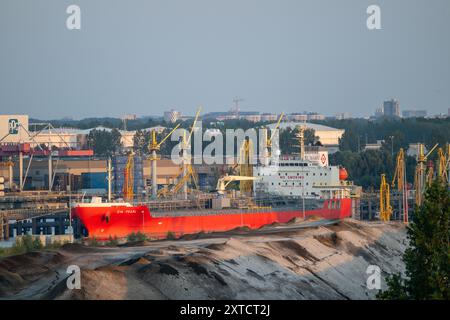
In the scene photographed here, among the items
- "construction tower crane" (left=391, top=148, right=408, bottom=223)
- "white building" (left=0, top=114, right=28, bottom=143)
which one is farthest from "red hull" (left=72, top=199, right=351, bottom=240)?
"white building" (left=0, top=114, right=28, bottom=143)

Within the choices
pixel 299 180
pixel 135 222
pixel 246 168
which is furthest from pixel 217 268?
pixel 246 168

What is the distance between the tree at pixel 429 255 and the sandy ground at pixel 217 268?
20.4ft

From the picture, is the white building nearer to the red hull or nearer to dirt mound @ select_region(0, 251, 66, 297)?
the red hull

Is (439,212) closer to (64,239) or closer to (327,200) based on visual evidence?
(64,239)

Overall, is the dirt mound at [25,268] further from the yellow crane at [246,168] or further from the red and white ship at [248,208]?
the yellow crane at [246,168]

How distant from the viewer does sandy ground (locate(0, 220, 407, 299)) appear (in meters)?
44.3

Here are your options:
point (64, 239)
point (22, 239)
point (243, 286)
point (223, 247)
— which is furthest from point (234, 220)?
point (243, 286)

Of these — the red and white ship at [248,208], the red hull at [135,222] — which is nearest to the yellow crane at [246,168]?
the red and white ship at [248,208]

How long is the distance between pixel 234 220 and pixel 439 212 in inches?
1936

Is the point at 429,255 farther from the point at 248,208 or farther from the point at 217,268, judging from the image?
the point at 248,208

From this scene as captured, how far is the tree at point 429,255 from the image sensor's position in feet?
133

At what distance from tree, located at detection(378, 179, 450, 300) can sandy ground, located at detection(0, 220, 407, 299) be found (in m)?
6.22

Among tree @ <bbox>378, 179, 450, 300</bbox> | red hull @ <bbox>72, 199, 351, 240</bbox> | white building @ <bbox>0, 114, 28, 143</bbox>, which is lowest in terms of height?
red hull @ <bbox>72, 199, 351, 240</bbox>

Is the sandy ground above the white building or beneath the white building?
beneath
